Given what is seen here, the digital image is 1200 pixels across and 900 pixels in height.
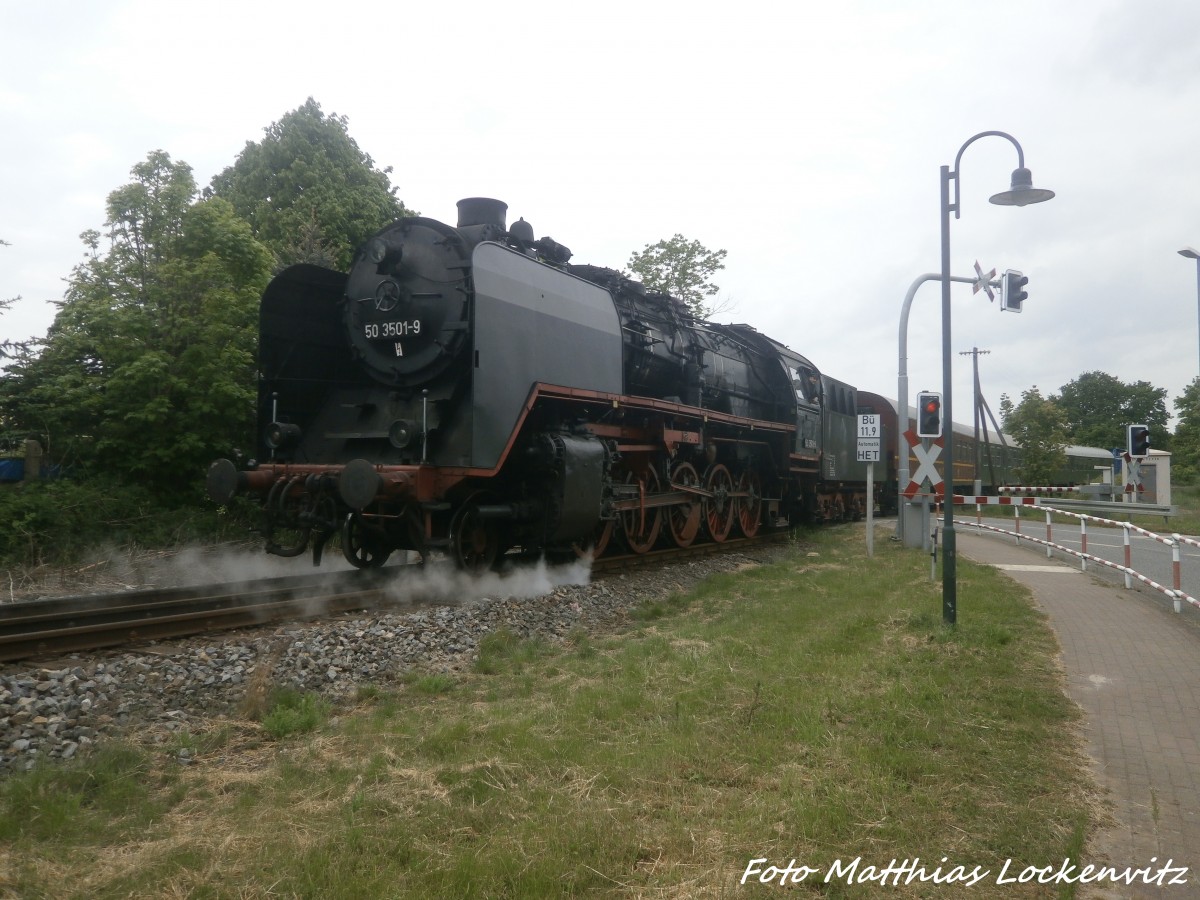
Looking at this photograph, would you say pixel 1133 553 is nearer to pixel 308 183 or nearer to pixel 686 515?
pixel 686 515

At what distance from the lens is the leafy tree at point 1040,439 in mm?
34062

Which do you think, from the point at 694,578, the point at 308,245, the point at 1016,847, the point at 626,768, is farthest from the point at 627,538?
the point at 308,245

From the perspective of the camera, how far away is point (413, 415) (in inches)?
347

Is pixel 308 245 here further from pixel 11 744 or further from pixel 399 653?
Answer: pixel 11 744

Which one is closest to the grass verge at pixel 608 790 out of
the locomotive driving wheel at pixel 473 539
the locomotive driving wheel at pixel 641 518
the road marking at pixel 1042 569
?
the locomotive driving wheel at pixel 473 539

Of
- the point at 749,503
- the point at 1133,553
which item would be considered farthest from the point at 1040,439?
the point at 749,503

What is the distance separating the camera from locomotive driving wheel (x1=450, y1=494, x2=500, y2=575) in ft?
28.8

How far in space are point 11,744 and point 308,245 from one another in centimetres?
1488

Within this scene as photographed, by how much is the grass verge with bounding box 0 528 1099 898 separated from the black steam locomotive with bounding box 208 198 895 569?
9.26 feet

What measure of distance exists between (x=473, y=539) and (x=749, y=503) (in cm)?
752

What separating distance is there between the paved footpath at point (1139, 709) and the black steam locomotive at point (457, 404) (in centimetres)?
505

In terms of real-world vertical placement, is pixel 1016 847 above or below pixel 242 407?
below

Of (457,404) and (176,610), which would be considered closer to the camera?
(176,610)

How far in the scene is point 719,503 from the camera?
14141 millimetres
